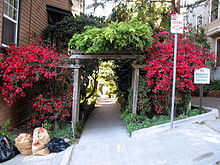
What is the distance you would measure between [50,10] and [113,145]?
802cm

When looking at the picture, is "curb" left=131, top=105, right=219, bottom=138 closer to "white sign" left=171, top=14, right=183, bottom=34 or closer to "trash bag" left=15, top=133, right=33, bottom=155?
"white sign" left=171, top=14, right=183, bottom=34

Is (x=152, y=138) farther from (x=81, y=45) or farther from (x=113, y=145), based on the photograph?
(x=81, y=45)

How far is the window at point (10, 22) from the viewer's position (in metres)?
6.06

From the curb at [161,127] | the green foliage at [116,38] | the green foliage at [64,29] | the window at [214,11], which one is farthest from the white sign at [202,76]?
the window at [214,11]

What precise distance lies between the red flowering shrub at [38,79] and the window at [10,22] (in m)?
0.65

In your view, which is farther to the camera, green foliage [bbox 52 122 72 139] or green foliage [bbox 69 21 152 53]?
green foliage [bbox 52 122 72 139]

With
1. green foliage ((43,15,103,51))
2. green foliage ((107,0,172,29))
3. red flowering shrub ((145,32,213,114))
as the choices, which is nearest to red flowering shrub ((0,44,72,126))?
red flowering shrub ((145,32,213,114))

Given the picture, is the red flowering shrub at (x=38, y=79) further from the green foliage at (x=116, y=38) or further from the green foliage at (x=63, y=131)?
the green foliage at (x=116, y=38)

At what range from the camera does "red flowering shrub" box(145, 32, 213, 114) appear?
5.69m

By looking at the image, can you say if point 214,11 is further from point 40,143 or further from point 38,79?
point 40,143

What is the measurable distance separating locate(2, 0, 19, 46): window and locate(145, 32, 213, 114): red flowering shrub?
4.73m

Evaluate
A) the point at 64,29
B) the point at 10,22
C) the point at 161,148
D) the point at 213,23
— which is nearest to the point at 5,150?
the point at 161,148

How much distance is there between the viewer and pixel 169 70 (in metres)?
5.67

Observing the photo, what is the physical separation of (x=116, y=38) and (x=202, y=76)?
115 inches
